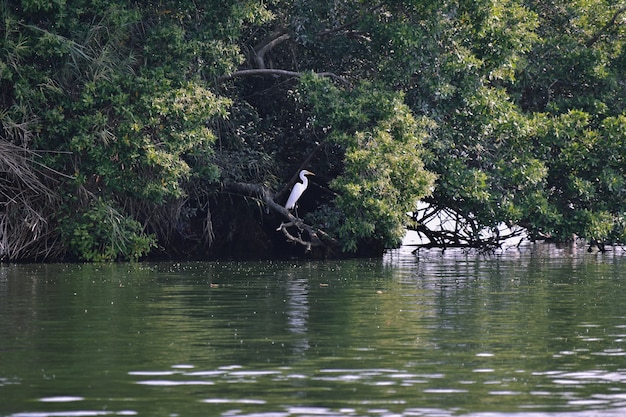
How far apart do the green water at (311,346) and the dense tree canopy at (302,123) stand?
4.68m

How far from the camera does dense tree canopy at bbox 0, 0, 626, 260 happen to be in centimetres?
2677

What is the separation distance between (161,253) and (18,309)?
588 inches

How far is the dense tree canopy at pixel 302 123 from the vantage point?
26766 mm

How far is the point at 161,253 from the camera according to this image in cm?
3136

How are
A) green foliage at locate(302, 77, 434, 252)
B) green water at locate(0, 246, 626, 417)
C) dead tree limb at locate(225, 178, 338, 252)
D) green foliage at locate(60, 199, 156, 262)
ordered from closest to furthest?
green water at locate(0, 246, 626, 417) → green foliage at locate(60, 199, 156, 262) → green foliage at locate(302, 77, 434, 252) → dead tree limb at locate(225, 178, 338, 252)

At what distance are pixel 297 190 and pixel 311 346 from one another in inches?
681

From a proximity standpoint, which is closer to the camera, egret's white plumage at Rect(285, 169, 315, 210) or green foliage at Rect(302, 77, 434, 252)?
green foliage at Rect(302, 77, 434, 252)

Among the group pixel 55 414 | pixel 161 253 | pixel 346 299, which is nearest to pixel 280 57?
pixel 161 253

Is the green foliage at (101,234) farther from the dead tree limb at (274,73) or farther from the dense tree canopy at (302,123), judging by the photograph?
the dead tree limb at (274,73)

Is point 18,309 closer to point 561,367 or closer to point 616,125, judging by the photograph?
point 561,367

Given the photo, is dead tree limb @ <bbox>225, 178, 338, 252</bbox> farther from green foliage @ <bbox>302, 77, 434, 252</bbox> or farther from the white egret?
green foliage @ <bbox>302, 77, 434, 252</bbox>

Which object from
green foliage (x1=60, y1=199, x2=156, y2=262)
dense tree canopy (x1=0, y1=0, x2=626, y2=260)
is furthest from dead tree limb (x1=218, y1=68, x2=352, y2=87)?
green foliage (x1=60, y1=199, x2=156, y2=262)

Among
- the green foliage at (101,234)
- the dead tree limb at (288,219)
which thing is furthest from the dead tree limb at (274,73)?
the green foliage at (101,234)

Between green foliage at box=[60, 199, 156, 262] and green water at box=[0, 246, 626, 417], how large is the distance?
413 cm
